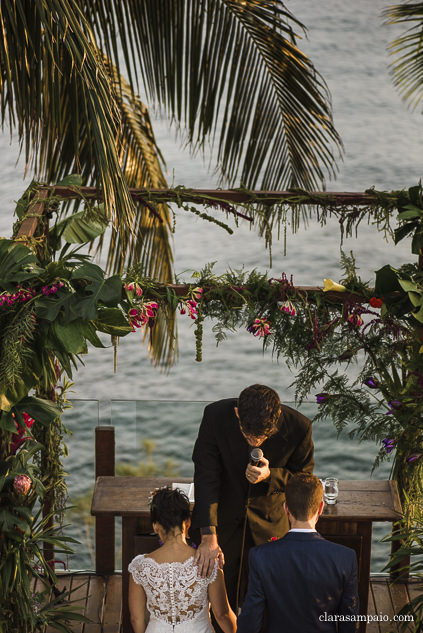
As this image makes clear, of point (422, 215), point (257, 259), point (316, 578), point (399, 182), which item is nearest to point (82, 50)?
point (422, 215)

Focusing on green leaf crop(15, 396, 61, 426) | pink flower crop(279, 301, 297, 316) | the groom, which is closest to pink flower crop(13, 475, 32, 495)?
green leaf crop(15, 396, 61, 426)

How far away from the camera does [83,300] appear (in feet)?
10.3

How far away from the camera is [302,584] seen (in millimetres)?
2721

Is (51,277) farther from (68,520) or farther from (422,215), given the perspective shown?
(68,520)

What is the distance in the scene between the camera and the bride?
308 cm

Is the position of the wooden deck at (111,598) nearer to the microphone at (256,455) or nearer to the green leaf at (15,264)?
the microphone at (256,455)

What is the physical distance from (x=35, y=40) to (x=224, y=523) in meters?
2.44

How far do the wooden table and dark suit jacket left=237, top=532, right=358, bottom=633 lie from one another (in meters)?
1.23

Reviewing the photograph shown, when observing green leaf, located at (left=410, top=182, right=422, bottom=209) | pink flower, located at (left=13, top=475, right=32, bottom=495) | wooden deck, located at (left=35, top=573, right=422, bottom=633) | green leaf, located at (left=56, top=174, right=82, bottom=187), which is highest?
green leaf, located at (left=56, top=174, right=82, bottom=187)

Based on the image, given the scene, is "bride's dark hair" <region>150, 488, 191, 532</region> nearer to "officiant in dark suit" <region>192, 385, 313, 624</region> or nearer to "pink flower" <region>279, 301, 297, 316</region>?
"officiant in dark suit" <region>192, 385, 313, 624</region>

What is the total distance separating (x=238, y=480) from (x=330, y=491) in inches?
28.7

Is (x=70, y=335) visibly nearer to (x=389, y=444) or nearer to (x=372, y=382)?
(x=372, y=382)

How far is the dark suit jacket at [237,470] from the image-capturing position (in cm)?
351

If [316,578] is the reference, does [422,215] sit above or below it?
above
